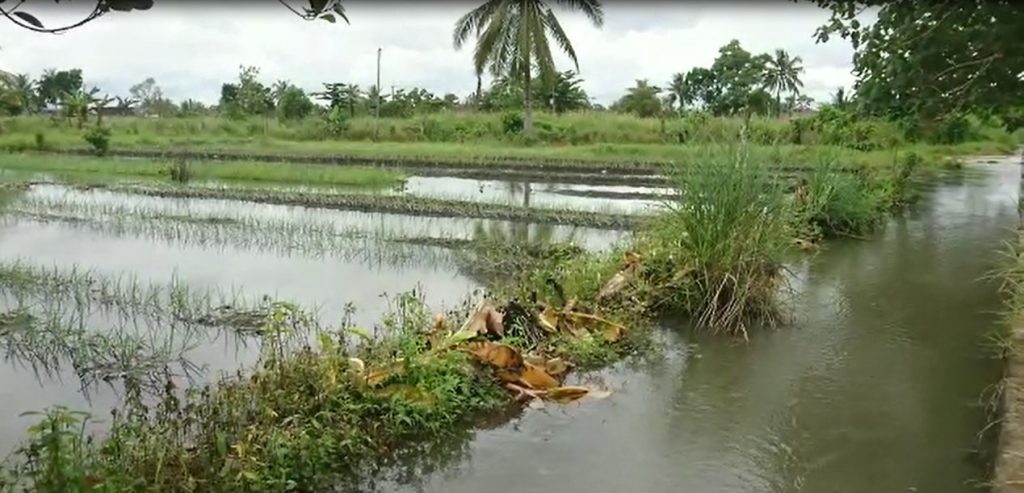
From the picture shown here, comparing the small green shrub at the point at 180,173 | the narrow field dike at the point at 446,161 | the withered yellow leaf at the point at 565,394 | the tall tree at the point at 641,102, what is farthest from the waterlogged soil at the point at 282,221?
the tall tree at the point at 641,102

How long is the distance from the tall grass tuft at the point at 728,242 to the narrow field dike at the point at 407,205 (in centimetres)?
446

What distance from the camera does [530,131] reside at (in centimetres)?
2420

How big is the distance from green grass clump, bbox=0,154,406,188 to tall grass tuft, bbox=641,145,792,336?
9.87 meters

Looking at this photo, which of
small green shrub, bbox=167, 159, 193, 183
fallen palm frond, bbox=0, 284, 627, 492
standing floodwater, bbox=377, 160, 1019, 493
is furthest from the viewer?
small green shrub, bbox=167, 159, 193, 183

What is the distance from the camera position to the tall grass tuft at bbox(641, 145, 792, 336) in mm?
5746

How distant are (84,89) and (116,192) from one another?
1847 centimetres

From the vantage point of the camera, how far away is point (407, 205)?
1208 cm

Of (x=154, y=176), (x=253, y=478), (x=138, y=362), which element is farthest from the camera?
(x=154, y=176)

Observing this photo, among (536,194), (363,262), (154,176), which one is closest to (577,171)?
(536,194)

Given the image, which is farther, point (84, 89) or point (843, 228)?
point (84, 89)

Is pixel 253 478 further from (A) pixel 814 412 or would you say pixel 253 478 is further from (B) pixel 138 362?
(A) pixel 814 412

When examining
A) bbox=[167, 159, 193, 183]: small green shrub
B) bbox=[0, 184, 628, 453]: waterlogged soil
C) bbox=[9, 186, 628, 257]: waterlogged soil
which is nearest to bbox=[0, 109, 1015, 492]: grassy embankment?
bbox=[0, 184, 628, 453]: waterlogged soil

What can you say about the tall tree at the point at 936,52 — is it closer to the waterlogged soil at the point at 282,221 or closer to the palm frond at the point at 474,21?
the waterlogged soil at the point at 282,221

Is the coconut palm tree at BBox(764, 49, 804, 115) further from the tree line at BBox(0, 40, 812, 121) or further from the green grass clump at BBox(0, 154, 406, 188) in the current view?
the green grass clump at BBox(0, 154, 406, 188)
